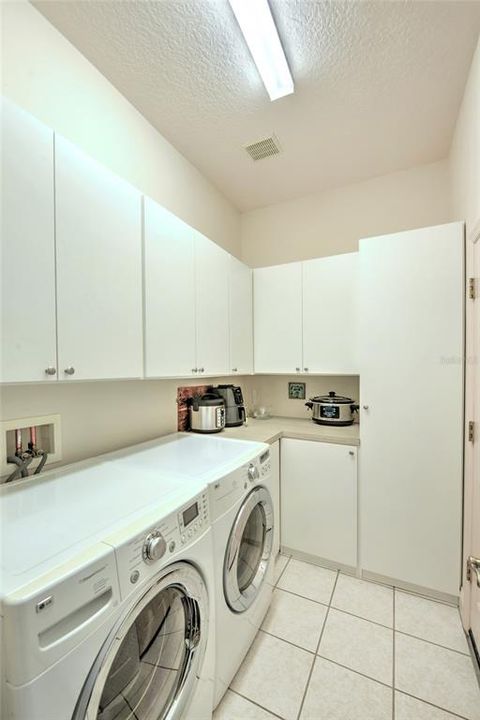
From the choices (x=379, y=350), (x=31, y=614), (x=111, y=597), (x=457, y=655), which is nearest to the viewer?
(x=31, y=614)

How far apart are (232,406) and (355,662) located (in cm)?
153

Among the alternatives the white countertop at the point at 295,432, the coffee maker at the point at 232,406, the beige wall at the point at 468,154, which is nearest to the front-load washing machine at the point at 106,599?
the white countertop at the point at 295,432

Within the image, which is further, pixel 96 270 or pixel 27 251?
pixel 96 270

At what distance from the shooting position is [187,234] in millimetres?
1710

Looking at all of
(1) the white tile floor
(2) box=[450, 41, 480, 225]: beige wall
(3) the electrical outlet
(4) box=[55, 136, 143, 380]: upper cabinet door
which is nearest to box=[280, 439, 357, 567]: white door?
(1) the white tile floor

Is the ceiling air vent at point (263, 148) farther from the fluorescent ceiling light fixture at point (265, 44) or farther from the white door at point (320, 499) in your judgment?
the white door at point (320, 499)

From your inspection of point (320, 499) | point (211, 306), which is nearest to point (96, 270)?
point (211, 306)

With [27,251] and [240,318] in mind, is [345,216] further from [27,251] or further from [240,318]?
[27,251]

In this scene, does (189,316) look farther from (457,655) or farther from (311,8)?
(457,655)

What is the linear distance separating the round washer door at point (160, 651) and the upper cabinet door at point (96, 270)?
0.76 m

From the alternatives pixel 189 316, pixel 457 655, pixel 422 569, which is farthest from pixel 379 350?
pixel 457 655

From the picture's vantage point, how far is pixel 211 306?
76.8 inches

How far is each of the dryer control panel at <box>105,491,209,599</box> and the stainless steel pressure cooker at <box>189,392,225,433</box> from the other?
1.06 m

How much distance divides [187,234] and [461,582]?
2519 mm
